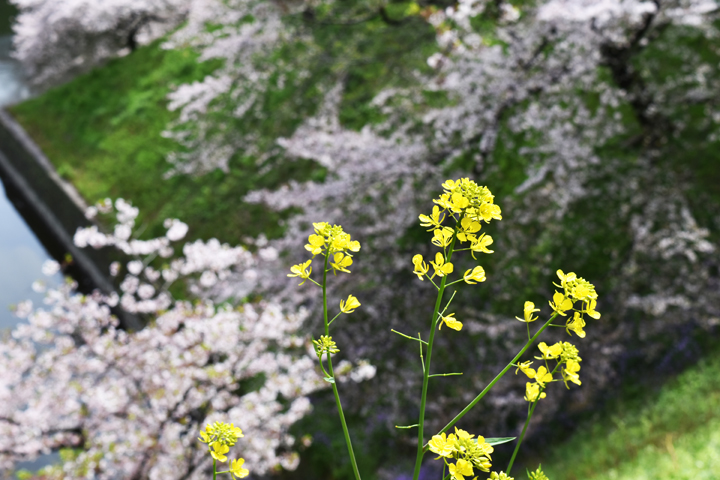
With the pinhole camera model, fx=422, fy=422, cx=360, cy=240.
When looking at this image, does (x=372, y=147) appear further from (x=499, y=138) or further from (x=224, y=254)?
(x=499, y=138)

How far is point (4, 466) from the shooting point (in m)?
4.12

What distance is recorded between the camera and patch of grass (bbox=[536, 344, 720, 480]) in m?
3.10

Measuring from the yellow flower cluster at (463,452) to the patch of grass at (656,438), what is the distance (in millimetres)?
3218

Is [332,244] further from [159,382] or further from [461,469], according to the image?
[159,382]

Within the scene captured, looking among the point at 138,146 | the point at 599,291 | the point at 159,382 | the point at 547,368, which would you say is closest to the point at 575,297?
the point at 547,368

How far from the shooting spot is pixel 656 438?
143 inches

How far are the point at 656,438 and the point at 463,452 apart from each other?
157 inches

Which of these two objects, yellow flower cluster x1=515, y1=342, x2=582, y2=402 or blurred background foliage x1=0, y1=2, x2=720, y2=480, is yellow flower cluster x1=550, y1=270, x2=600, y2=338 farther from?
blurred background foliage x1=0, y1=2, x2=720, y2=480

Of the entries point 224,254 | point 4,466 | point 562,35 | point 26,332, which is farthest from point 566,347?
point 4,466

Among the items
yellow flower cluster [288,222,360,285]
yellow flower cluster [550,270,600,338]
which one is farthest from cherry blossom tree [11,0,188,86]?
yellow flower cluster [550,270,600,338]

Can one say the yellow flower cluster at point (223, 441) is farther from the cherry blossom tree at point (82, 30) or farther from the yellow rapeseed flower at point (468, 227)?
the cherry blossom tree at point (82, 30)

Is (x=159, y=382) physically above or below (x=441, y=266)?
below

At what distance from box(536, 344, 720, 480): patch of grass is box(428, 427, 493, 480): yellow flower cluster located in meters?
3.22

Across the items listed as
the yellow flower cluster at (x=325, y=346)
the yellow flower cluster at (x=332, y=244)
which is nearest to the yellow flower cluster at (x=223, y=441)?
the yellow flower cluster at (x=325, y=346)
